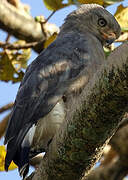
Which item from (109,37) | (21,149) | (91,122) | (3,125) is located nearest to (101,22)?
(109,37)

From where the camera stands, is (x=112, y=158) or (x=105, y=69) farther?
(x=112, y=158)

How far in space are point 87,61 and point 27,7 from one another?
235 centimetres

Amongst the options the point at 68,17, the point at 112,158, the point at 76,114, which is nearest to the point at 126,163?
the point at 112,158

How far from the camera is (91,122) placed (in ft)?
9.82

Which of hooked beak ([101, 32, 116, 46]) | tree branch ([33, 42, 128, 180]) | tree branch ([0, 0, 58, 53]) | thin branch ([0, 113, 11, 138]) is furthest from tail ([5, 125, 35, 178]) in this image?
tree branch ([0, 0, 58, 53])

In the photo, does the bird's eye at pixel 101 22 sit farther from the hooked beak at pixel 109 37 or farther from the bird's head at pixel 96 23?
the hooked beak at pixel 109 37

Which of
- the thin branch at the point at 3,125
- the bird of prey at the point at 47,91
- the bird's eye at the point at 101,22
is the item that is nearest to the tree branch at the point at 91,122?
the bird of prey at the point at 47,91

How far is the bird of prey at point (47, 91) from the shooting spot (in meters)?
3.94

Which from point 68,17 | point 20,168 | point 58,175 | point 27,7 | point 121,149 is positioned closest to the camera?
point 58,175

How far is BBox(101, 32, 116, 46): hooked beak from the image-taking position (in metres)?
5.36

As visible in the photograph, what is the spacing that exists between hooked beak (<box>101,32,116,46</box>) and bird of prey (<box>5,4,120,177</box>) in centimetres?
24

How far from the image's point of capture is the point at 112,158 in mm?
5059

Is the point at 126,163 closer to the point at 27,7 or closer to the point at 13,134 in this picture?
→ the point at 13,134

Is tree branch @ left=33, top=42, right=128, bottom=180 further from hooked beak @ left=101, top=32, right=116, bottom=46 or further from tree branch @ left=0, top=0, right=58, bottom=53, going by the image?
tree branch @ left=0, top=0, right=58, bottom=53
